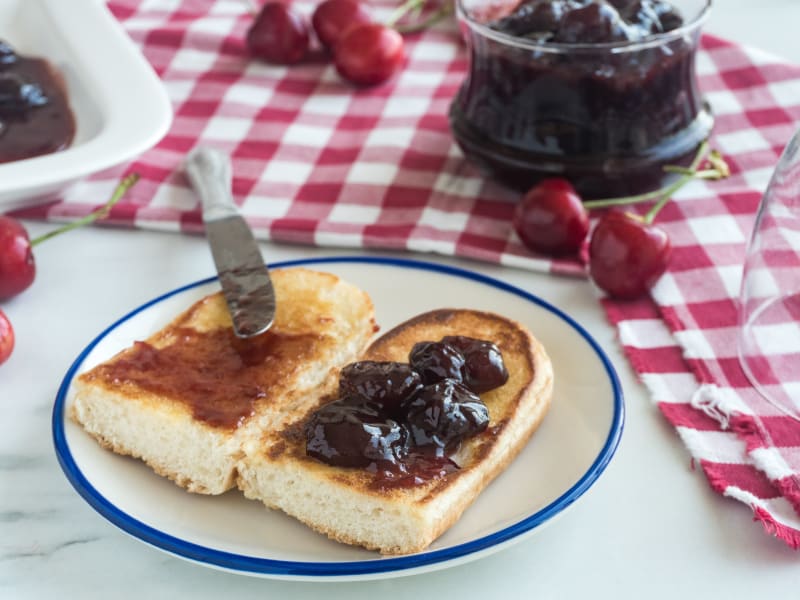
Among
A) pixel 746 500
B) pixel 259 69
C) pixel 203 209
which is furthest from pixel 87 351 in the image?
pixel 259 69

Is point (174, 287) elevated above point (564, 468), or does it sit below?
below

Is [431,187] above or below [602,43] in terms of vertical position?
below

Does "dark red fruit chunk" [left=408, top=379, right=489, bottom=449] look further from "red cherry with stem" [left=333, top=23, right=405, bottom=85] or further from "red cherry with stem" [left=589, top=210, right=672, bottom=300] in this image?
"red cherry with stem" [left=333, top=23, right=405, bottom=85]

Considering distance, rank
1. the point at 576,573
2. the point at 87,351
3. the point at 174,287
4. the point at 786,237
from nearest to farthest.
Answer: the point at 576,573, the point at 87,351, the point at 786,237, the point at 174,287

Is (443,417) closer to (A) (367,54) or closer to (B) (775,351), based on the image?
(B) (775,351)

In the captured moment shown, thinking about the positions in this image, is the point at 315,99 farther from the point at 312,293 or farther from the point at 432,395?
the point at 432,395

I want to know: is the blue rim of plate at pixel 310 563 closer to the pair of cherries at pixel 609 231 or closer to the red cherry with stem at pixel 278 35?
the pair of cherries at pixel 609 231

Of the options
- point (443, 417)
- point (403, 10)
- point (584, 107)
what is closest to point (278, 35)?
point (403, 10)
